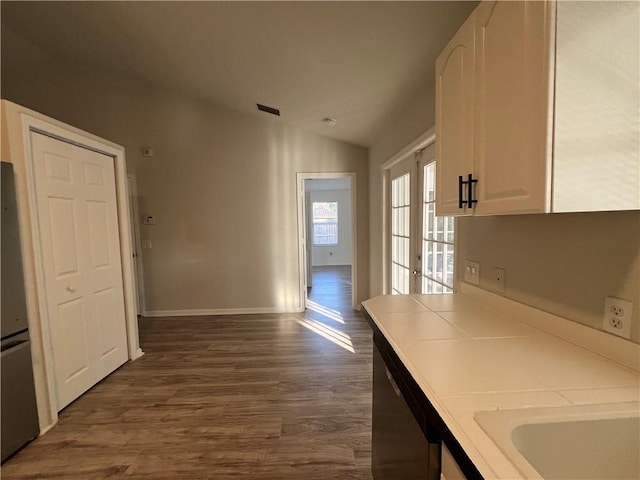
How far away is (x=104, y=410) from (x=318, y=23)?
3020 millimetres

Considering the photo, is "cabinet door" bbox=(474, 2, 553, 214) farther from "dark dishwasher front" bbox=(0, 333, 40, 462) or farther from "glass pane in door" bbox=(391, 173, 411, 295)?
"dark dishwasher front" bbox=(0, 333, 40, 462)

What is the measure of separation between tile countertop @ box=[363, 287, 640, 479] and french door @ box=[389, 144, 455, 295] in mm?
924

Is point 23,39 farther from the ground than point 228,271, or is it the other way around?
point 23,39

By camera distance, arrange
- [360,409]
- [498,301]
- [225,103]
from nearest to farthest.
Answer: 1. [498,301]
2. [360,409]
3. [225,103]

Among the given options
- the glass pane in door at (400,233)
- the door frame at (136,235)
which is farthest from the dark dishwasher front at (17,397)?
the glass pane in door at (400,233)

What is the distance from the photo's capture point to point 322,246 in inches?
368

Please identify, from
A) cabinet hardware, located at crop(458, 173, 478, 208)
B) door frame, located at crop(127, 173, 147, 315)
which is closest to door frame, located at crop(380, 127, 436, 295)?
cabinet hardware, located at crop(458, 173, 478, 208)

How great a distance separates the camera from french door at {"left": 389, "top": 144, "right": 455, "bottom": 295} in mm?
2271

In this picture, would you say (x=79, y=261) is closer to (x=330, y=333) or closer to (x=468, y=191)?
(x=330, y=333)

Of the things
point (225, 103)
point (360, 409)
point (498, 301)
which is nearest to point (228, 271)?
point (225, 103)

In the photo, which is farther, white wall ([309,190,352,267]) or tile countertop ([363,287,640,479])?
white wall ([309,190,352,267])

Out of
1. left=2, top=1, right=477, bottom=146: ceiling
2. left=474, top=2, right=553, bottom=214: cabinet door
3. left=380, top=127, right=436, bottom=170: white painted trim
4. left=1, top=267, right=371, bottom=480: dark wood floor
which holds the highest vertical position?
left=2, top=1, right=477, bottom=146: ceiling

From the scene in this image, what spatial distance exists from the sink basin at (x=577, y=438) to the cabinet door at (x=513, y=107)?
49 centimetres

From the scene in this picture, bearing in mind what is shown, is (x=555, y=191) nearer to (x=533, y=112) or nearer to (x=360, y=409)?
(x=533, y=112)
